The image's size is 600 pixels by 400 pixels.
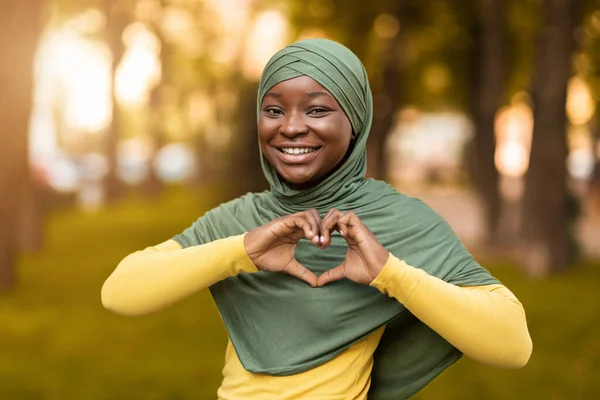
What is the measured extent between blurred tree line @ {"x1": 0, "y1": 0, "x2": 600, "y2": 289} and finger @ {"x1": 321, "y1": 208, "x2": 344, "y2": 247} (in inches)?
365

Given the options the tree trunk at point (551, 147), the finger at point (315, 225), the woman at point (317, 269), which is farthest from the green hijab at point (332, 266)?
the tree trunk at point (551, 147)

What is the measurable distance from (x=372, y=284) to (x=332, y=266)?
0.28m

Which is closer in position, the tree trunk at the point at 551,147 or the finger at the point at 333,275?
the finger at the point at 333,275

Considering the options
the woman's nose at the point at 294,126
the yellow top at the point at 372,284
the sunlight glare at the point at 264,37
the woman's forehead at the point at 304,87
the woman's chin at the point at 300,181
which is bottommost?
the yellow top at the point at 372,284

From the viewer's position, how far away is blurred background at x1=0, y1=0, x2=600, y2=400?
7758 mm

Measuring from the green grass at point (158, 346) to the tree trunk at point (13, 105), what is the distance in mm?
744

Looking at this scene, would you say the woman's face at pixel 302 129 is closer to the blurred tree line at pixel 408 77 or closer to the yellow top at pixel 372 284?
the yellow top at pixel 372 284

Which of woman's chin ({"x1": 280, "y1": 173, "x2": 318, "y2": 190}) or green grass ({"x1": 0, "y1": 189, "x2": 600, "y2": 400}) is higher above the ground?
woman's chin ({"x1": 280, "y1": 173, "x2": 318, "y2": 190})

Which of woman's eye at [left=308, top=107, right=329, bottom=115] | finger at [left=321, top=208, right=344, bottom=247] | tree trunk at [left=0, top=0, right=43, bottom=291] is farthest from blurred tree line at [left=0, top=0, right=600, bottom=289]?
finger at [left=321, top=208, right=344, bottom=247]

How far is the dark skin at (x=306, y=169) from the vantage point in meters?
2.32

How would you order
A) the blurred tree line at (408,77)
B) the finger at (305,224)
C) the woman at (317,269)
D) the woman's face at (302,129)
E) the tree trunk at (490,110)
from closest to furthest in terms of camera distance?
the finger at (305,224)
the woman at (317,269)
the woman's face at (302,129)
the blurred tree line at (408,77)
the tree trunk at (490,110)

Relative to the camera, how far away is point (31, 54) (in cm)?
1098

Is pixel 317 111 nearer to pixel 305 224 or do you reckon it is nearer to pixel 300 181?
pixel 300 181

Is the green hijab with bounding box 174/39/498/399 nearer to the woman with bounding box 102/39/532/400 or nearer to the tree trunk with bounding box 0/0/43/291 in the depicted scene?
the woman with bounding box 102/39/532/400
